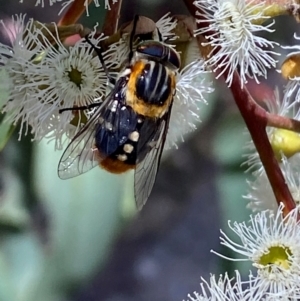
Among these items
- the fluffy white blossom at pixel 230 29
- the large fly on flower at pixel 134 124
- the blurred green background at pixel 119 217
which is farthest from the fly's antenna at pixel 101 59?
the blurred green background at pixel 119 217

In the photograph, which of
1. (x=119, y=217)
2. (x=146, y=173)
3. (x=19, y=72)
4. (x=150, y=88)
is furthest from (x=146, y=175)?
(x=119, y=217)

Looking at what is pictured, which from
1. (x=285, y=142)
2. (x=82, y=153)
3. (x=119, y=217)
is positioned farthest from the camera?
(x=119, y=217)

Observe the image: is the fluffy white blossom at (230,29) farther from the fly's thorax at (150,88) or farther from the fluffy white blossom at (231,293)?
the fluffy white blossom at (231,293)

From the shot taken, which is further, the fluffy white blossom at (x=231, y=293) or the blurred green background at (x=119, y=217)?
the blurred green background at (x=119, y=217)

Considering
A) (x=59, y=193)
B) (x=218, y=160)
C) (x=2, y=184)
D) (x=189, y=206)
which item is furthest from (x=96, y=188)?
(x=189, y=206)

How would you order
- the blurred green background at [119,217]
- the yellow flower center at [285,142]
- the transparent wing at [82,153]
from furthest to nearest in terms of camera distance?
1. the blurred green background at [119,217]
2. the yellow flower center at [285,142]
3. the transparent wing at [82,153]

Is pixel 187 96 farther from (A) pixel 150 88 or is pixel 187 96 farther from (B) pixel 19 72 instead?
(B) pixel 19 72

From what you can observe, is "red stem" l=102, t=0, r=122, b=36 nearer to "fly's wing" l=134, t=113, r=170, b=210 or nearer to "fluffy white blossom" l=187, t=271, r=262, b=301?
"fly's wing" l=134, t=113, r=170, b=210
